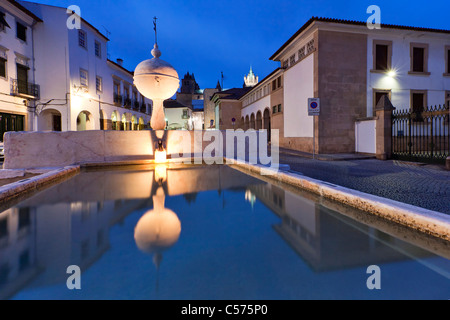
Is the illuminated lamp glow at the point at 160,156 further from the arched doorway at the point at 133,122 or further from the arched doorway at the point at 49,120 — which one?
the arched doorway at the point at 133,122

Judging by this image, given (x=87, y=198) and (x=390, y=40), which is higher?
(x=390, y=40)

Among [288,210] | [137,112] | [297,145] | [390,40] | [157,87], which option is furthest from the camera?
[137,112]

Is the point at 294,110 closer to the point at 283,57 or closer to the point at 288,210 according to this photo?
the point at 283,57

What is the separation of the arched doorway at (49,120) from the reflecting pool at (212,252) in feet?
61.1

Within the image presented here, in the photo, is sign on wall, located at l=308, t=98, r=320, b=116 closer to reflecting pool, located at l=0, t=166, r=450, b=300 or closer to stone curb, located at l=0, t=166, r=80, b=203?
reflecting pool, located at l=0, t=166, r=450, b=300

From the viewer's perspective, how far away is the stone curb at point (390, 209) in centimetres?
265

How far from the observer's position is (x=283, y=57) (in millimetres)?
18609

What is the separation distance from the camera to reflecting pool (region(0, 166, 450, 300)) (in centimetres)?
185

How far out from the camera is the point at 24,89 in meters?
17.6

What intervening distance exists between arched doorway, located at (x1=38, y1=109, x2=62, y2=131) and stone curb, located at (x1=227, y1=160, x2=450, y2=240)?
21074mm

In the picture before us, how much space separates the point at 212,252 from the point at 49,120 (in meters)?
23.1

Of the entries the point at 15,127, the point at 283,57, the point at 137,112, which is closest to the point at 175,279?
the point at 283,57

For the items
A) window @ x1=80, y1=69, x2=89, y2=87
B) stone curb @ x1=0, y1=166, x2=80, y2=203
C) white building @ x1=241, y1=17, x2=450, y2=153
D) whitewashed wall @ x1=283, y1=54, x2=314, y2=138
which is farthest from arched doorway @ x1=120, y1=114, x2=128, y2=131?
stone curb @ x1=0, y1=166, x2=80, y2=203

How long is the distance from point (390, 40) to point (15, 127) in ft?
77.9
